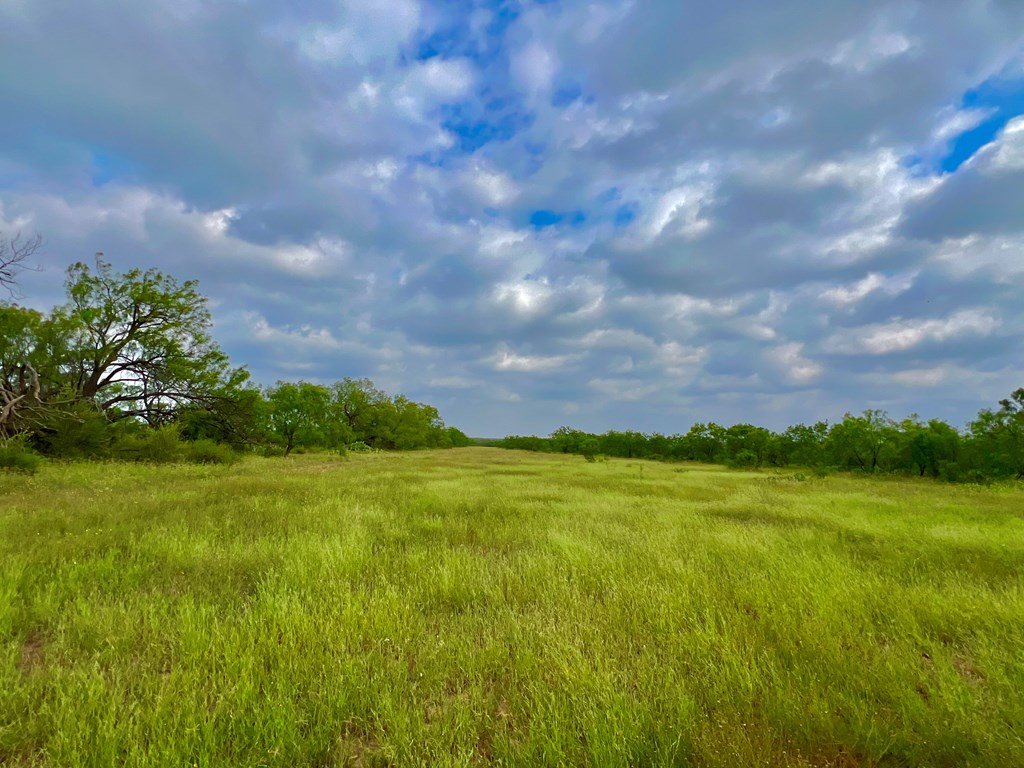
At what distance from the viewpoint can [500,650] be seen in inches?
154

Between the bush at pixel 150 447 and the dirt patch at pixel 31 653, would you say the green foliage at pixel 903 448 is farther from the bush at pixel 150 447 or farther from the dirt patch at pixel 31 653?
the bush at pixel 150 447

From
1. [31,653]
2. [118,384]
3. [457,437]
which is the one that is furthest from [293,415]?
[457,437]

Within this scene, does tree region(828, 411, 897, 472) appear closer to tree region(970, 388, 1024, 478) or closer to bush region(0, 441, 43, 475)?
tree region(970, 388, 1024, 478)

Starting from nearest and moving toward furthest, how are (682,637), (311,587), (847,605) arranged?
1. (682,637)
2. (847,605)
3. (311,587)

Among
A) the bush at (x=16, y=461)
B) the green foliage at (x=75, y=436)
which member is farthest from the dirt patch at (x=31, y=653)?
the green foliage at (x=75, y=436)

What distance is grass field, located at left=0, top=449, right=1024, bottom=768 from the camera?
9.12 feet

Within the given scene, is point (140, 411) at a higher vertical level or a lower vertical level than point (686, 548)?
higher

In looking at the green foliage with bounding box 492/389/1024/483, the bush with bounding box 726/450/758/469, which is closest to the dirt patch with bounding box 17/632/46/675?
the green foliage with bounding box 492/389/1024/483

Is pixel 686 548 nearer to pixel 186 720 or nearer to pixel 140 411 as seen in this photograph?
pixel 186 720

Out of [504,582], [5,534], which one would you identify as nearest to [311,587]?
[504,582]

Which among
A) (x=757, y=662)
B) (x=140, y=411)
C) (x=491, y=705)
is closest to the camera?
(x=491, y=705)

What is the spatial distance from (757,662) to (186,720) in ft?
15.2

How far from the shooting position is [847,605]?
4.99m

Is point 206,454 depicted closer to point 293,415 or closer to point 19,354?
point 19,354
